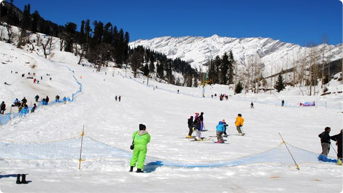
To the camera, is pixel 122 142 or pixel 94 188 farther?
pixel 122 142

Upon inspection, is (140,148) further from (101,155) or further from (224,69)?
(224,69)

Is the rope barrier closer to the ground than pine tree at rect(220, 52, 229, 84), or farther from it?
closer to the ground

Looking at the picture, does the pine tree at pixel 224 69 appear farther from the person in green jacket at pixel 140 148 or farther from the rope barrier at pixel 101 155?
the person in green jacket at pixel 140 148

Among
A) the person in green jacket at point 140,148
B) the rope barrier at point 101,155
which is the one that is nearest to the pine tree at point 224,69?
the rope barrier at point 101,155

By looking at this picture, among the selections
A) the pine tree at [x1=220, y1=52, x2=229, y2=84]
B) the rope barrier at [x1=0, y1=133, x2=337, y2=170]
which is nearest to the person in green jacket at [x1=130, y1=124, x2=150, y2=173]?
the rope barrier at [x1=0, y1=133, x2=337, y2=170]

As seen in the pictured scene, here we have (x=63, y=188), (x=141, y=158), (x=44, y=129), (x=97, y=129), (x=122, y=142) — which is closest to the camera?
(x=63, y=188)

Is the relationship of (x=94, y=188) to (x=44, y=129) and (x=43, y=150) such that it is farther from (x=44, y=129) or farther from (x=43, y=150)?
(x=44, y=129)

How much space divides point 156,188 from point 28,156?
5.91 meters

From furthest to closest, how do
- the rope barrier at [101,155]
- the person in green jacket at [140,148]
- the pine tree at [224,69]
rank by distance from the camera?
the pine tree at [224,69]
the rope barrier at [101,155]
the person in green jacket at [140,148]

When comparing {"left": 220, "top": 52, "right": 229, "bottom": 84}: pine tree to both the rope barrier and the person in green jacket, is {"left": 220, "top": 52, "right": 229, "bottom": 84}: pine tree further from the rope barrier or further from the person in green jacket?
the person in green jacket

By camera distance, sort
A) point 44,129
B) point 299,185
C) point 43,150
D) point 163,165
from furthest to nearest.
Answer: point 44,129, point 43,150, point 163,165, point 299,185

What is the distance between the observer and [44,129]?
16.7 metres

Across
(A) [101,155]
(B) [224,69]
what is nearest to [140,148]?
(A) [101,155]

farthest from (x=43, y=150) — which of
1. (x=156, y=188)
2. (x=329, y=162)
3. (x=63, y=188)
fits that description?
(x=329, y=162)
